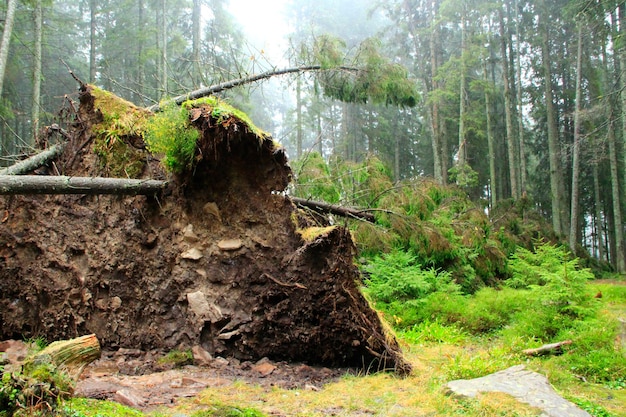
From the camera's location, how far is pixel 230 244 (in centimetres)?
511

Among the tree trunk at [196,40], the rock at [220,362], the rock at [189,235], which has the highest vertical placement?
the tree trunk at [196,40]

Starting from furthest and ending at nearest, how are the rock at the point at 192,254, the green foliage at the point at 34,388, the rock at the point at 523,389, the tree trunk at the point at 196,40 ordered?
the tree trunk at the point at 196,40 < the rock at the point at 192,254 < the rock at the point at 523,389 < the green foliage at the point at 34,388

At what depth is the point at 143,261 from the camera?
207 inches

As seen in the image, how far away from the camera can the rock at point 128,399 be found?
131 inches

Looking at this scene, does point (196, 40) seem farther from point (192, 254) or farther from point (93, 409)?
point (93, 409)

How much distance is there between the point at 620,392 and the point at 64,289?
664cm

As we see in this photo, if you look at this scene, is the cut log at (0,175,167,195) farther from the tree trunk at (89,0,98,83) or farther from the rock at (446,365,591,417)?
the tree trunk at (89,0,98,83)

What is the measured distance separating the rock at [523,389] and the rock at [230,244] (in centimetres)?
274

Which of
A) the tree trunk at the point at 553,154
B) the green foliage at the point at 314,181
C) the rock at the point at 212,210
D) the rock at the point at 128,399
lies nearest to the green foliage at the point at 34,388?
the rock at the point at 128,399

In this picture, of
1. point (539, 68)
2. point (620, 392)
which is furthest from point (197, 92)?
point (539, 68)

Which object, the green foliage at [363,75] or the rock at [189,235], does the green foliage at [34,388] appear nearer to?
the rock at [189,235]

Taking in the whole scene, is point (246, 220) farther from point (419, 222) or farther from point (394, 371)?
point (419, 222)

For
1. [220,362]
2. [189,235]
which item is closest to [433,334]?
[220,362]

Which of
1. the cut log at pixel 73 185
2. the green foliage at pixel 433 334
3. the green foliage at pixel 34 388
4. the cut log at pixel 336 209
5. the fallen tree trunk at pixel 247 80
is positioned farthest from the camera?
the fallen tree trunk at pixel 247 80
